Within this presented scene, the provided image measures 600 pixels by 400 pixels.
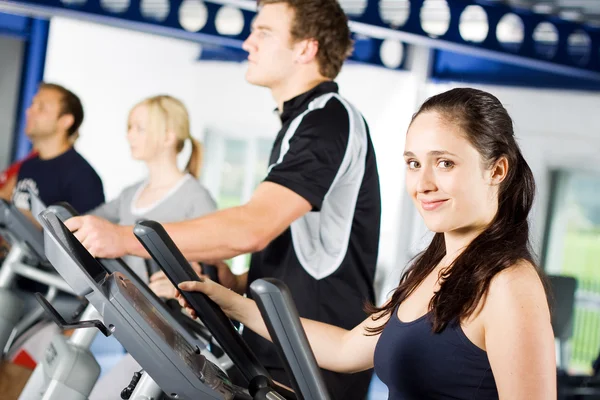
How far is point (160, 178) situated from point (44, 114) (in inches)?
50.0

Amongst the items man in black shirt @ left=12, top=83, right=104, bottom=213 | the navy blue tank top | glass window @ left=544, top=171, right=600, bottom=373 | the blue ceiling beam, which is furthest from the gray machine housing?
glass window @ left=544, top=171, right=600, bottom=373

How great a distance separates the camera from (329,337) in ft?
6.00

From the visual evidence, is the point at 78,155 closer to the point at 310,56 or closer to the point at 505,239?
the point at 310,56

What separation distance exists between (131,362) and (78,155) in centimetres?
253

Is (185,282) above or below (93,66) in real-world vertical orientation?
below

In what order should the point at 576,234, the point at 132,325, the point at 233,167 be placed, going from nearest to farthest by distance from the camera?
the point at 132,325, the point at 233,167, the point at 576,234

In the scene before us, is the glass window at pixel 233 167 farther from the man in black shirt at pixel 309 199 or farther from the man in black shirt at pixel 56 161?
the man in black shirt at pixel 309 199

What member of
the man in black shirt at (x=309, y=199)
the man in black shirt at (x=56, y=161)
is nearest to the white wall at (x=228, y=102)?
the man in black shirt at (x=56, y=161)

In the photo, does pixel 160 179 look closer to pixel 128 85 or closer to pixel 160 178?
pixel 160 178

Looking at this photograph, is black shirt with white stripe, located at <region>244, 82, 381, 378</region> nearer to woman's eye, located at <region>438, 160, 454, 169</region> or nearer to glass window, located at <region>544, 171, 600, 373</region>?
woman's eye, located at <region>438, 160, 454, 169</region>

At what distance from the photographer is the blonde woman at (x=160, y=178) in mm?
3689

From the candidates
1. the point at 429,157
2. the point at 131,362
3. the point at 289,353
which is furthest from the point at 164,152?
the point at 289,353

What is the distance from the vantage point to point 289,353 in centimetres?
112

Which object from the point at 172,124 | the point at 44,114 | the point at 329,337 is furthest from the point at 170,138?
the point at 329,337
